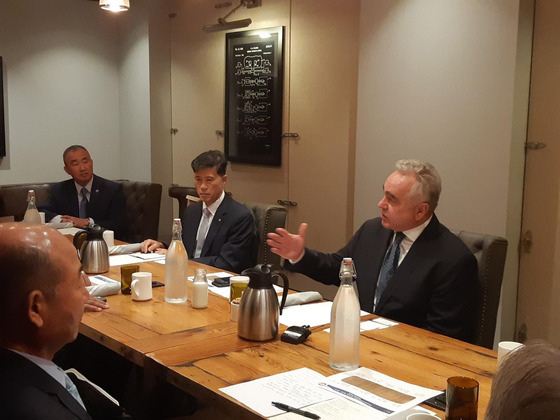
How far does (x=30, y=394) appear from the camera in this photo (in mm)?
1092

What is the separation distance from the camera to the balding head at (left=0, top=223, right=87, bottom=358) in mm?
1147

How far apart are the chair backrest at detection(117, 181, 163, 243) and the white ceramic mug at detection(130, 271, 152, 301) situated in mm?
2460

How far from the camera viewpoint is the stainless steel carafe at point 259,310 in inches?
75.2

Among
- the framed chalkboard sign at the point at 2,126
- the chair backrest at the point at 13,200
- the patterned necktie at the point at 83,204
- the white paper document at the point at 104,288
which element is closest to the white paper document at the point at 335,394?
the white paper document at the point at 104,288

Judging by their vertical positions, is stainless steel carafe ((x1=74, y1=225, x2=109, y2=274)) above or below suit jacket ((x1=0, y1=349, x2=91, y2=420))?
below

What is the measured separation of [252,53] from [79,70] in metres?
2.01

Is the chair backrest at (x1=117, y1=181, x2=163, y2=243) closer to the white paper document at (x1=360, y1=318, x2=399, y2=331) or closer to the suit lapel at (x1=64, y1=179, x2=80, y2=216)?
the suit lapel at (x1=64, y1=179, x2=80, y2=216)

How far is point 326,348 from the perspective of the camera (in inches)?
74.2

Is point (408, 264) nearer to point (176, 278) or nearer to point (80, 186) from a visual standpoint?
point (176, 278)

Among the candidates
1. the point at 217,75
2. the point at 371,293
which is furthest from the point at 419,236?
the point at 217,75

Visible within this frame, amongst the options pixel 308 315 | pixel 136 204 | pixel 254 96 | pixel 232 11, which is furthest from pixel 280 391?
pixel 232 11

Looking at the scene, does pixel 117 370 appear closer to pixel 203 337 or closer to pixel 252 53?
pixel 203 337

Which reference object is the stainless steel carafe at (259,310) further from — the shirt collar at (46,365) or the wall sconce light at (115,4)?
the wall sconce light at (115,4)

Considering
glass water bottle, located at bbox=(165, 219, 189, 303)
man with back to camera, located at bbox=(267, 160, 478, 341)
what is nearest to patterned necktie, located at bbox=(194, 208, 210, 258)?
man with back to camera, located at bbox=(267, 160, 478, 341)
